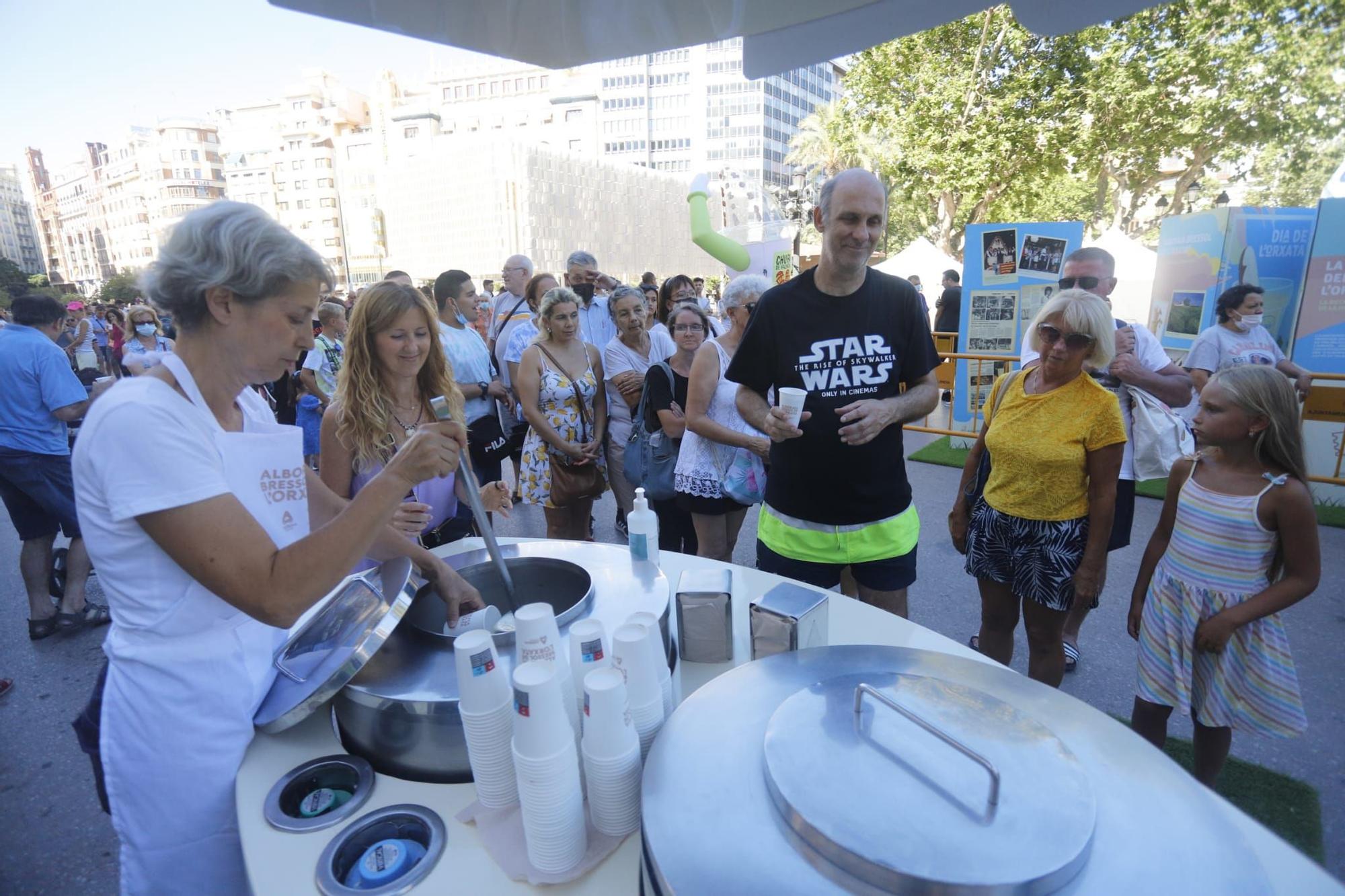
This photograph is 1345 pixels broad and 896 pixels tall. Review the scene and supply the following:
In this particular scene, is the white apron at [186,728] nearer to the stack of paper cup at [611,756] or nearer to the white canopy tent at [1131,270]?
the stack of paper cup at [611,756]

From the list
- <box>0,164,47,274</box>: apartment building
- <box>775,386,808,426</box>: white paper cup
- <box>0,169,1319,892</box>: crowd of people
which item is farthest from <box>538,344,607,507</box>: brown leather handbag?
<box>0,164,47,274</box>: apartment building

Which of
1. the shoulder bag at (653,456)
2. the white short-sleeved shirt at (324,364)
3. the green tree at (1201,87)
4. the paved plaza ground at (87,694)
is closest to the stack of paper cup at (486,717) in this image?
the paved plaza ground at (87,694)

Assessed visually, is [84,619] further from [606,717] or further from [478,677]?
[606,717]

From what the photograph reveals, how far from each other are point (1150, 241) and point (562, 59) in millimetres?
35520

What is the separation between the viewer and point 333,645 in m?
1.34

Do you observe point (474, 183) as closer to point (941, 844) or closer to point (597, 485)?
point (597, 485)

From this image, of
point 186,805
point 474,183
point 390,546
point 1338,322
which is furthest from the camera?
point 474,183

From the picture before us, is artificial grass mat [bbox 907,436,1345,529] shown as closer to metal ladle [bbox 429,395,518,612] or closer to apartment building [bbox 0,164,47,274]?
metal ladle [bbox 429,395,518,612]

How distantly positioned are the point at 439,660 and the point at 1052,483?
2.27 m

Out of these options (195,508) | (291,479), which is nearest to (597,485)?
(291,479)

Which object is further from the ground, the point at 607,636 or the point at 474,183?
the point at 474,183

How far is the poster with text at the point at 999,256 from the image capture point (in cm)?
697

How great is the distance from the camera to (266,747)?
1.29 meters

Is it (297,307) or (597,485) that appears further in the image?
(597,485)
